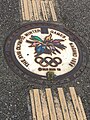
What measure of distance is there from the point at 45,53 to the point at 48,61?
0.22 metres

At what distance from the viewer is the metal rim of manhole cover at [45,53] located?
5703mm

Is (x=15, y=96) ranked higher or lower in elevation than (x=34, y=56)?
lower

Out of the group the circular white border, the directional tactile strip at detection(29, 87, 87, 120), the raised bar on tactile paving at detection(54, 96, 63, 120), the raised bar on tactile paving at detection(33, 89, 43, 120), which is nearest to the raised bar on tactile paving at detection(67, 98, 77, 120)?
the directional tactile strip at detection(29, 87, 87, 120)

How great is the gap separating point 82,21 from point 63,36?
0.79m

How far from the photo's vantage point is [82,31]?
265 inches

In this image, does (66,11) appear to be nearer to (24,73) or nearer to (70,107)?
(24,73)

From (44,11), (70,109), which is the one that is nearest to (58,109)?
(70,109)

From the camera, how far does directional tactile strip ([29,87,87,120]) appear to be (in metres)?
5.04

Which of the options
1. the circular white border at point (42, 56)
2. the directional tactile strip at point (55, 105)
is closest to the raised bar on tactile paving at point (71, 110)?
the directional tactile strip at point (55, 105)

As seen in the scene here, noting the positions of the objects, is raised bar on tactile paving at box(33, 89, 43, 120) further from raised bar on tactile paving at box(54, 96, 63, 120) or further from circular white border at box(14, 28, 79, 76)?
circular white border at box(14, 28, 79, 76)

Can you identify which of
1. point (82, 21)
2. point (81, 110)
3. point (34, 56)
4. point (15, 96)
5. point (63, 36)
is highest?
point (82, 21)

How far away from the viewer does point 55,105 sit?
5.21m

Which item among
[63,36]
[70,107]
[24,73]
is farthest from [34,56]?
[70,107]

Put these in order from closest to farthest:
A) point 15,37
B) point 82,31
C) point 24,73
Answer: point 24,73, point 15,37, point 82,31
